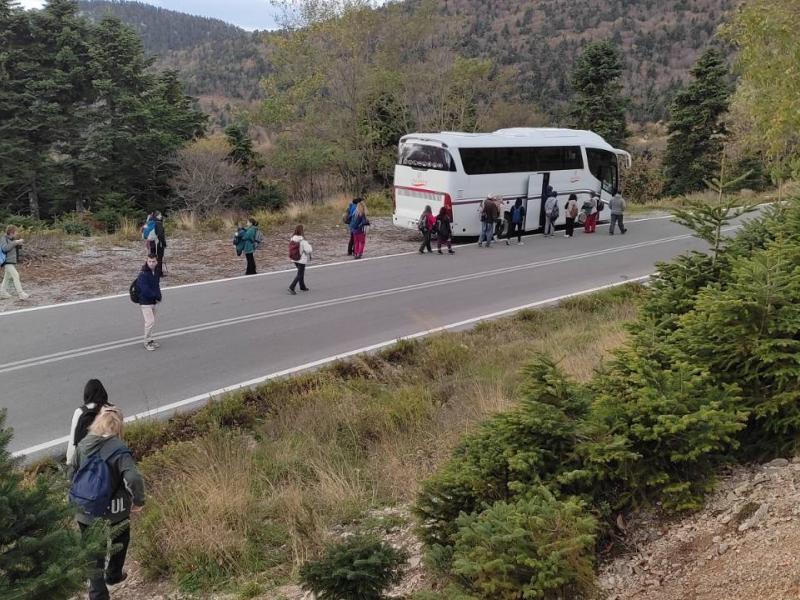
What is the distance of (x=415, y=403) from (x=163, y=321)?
5.95 meters

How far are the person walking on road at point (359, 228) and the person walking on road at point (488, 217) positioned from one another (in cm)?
412

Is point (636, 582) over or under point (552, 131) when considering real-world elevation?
under

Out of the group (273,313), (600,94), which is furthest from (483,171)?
(600,94)

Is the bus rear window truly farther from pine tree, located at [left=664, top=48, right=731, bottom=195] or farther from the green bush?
pine tree, located at [left=664, top=48, right=731, bottom=195]

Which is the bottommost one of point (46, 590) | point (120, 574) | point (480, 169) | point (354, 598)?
point (120, 574)

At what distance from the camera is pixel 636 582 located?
3875 millimetres

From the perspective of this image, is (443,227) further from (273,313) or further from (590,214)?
(273,313)

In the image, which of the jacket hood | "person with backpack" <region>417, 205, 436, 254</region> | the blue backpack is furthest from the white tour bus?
the blue backpack

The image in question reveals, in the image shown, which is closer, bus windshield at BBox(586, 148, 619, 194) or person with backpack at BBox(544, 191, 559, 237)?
person with backpack at BBox(544, 191, 559, 237)

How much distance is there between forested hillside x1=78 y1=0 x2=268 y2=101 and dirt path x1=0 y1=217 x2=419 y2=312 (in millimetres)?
72592

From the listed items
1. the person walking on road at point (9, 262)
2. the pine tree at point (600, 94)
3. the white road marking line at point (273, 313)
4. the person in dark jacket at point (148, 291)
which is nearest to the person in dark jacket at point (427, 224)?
the white road marking line at point (273, 313)

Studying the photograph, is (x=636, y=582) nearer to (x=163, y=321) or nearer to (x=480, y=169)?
(x=163, y=321)

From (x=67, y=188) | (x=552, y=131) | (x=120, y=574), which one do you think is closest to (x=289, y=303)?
(x=120, y=574)

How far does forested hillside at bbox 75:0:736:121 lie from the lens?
97.6 metres
